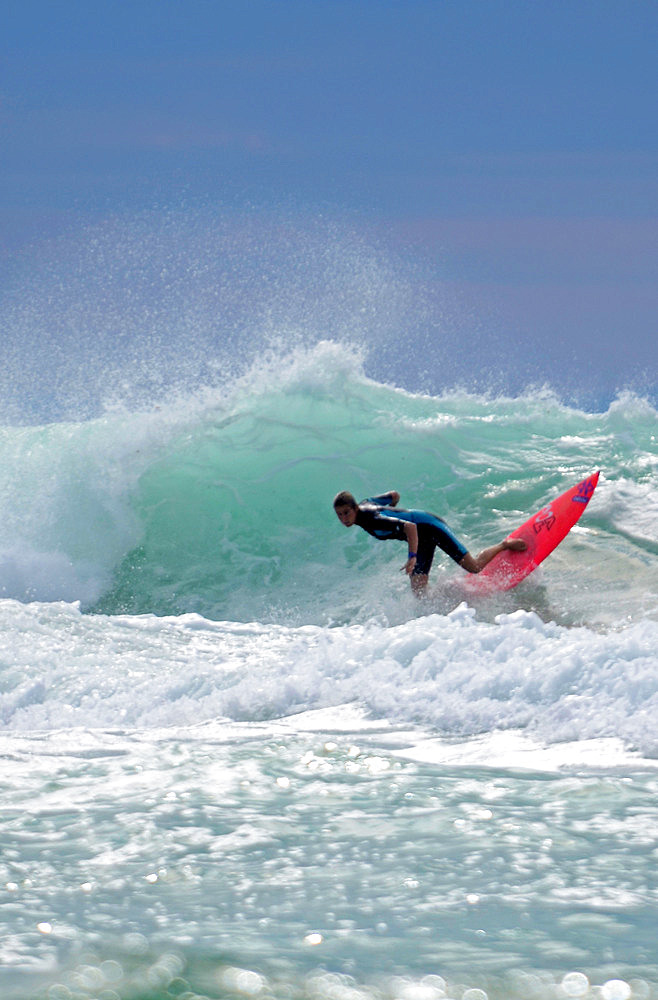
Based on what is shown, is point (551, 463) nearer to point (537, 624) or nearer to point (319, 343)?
point (319, 343)

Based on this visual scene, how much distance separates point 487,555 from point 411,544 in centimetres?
77

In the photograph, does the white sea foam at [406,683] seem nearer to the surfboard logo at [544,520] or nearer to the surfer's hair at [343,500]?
the surfer's hair at [343,500]

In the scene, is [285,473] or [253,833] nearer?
[253,833]

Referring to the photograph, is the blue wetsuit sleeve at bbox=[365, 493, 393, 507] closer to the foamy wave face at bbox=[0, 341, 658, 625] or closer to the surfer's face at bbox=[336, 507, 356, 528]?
the surfer's face at bbox=[336, 507, 356, 528]

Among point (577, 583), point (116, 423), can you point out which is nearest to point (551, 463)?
point (577, 583)

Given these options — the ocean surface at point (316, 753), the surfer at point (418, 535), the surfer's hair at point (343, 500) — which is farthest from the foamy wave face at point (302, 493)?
the surfer's hair at point (343, 500)

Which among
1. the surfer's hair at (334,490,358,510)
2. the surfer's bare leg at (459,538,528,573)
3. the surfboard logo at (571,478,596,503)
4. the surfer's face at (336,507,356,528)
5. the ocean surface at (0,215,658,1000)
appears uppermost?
the surfboard logo at (571,478,596,503)

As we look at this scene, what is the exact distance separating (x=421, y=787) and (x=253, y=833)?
2.62 ft

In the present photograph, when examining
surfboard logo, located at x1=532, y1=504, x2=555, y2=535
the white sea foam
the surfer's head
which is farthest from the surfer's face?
the white sea foam

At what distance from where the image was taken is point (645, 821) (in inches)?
140

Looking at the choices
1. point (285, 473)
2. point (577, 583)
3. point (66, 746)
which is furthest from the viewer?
point (285, 473)

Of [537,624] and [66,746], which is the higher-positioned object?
[537,624]

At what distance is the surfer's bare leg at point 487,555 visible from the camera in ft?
30.7

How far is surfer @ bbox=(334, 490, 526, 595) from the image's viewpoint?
364 inches
